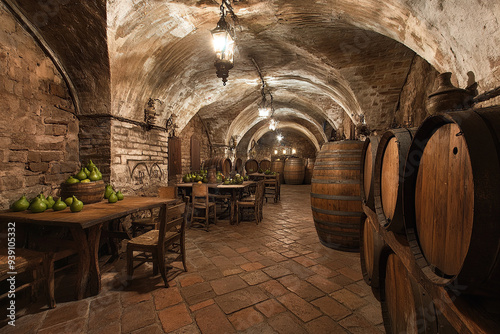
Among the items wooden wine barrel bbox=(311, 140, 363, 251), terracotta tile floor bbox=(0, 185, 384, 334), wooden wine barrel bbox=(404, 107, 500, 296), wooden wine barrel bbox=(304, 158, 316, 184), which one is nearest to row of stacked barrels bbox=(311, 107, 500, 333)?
wooden wine barrel bbox=(404, 107, 500, 296)

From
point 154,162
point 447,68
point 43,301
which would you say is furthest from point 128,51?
point 447,68

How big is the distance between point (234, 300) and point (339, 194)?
74.9 inches

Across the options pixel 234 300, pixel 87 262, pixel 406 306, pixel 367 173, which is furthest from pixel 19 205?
pixel 367 173

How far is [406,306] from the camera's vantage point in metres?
1.25

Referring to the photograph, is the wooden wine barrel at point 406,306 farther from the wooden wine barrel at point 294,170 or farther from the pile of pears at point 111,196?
the wooden wine barrel at point 294,170

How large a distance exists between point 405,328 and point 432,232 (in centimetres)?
68

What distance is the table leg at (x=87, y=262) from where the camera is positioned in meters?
2.46

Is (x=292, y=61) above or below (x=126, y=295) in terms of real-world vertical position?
above

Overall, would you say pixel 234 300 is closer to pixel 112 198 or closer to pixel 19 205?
pixel 112 198

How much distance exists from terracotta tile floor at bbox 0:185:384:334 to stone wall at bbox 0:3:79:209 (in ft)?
Result: 4.81

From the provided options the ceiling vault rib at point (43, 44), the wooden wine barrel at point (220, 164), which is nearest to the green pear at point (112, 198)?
the ceiling vault rib at point (43, 44)

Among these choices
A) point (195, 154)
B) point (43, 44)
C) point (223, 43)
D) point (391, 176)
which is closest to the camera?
point (391, 176)

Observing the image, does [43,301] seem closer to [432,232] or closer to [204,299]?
[204,299]

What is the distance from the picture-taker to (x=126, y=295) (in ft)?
8.09
